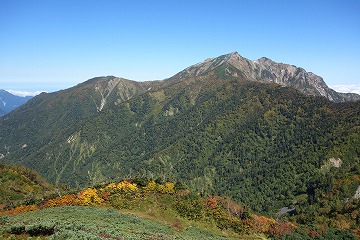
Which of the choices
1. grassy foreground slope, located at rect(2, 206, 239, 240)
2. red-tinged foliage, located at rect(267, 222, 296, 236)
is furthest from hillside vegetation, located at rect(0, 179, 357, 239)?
grassy foreground slope, located at rect(2, 206, 239, 240)

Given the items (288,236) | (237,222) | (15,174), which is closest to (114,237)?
(237,222)

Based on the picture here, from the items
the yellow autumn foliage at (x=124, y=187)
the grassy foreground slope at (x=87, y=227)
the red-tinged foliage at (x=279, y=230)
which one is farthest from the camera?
the yellow autumn foliage at (x=124, y=187)

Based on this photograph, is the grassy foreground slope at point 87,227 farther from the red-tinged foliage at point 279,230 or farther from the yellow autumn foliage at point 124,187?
the red-tinged foliage at point 279,230

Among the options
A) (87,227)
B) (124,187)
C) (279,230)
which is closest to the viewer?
(87,227)

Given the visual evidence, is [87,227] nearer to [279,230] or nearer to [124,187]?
[124,187]

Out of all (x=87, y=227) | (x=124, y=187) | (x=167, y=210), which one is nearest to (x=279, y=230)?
(x=167, y=210)

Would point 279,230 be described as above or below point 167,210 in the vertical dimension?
below

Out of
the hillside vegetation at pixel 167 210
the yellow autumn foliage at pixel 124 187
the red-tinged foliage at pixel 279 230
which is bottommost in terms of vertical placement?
the red-tinged foliage at pixel 279 230

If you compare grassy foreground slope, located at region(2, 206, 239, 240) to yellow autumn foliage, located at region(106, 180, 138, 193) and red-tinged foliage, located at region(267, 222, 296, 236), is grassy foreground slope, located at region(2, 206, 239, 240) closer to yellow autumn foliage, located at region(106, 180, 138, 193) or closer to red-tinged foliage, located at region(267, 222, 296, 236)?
yellow autumn foliage, located at region(106, 180, 138, 193)

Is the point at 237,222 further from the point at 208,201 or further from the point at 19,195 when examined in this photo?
the point at 19,195

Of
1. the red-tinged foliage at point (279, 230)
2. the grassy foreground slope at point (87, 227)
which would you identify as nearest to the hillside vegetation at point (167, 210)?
the red-tinged foliage at point (279, 230)

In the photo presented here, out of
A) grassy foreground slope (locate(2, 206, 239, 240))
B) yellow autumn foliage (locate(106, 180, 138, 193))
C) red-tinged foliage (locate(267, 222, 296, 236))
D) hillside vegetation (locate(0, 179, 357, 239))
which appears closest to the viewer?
grassy foreground slope (locate(2, 206, 239, 240))

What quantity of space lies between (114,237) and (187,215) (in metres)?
52.6

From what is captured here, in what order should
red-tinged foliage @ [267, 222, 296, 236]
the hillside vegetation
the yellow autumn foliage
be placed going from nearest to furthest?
the hillside vegetation < red-tinged foliage @ [267, 222, 296, 236] < the yellow autumn foliage
